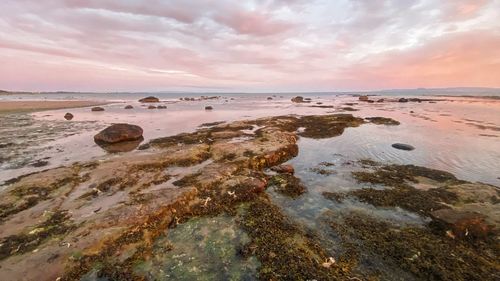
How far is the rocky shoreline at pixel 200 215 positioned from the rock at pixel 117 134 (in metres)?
7.70

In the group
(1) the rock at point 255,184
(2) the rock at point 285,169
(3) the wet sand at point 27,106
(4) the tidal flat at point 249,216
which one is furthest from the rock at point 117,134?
(3) the wet sand at point 27,106

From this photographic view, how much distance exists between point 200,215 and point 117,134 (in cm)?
1670

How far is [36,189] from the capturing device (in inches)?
455

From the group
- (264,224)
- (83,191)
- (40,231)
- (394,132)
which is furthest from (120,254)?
(394,132)

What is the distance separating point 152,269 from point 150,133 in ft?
74.1

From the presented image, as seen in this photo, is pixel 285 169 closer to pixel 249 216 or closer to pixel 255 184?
pixel 255 184

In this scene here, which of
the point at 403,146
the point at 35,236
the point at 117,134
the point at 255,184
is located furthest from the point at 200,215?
the point at 403,146

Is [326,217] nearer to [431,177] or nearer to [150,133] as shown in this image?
[431,177]

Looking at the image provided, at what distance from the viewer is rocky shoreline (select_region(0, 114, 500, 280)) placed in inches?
274

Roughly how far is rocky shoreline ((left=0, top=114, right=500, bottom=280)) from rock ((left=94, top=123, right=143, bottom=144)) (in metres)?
7.70

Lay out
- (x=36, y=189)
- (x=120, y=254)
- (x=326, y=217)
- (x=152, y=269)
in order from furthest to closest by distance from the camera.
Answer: (x=36, y=189) → (x=326, y=217) → (x=120, y=254) → (x=152, y=269)

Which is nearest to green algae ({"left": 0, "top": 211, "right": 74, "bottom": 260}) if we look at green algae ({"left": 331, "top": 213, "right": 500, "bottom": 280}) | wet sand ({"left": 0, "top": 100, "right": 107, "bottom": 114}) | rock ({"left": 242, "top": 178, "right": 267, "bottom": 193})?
rock ({"left": 242, "top": 178, "right": 267, "bottom": 193})

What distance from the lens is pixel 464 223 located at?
8.39m

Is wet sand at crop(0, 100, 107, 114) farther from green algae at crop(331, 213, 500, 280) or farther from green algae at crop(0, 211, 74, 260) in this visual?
green algae at crop(331, 213, 500, 280)
